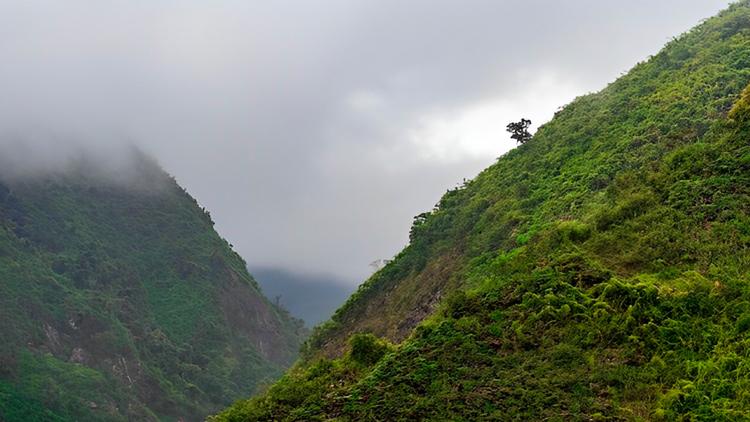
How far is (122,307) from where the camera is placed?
4385 inches

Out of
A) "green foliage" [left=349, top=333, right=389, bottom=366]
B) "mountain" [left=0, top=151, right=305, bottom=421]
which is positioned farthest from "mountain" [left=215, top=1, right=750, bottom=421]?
"mountain" [left=0, top=151, right=305, bottom=421]

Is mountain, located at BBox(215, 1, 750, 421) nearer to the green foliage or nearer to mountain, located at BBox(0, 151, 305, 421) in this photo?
the green foliage

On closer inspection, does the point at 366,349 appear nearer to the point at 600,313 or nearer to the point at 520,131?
the point at 600,313

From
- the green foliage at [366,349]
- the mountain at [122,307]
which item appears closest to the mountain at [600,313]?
the green foliage at [366,349]

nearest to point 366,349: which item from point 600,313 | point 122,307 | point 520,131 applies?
point 600,313

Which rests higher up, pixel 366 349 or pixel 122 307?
pixel 122 307

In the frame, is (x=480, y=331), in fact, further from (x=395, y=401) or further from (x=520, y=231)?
(x=520, y=231)

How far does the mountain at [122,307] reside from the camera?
84.9 m

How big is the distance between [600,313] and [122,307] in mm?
109156

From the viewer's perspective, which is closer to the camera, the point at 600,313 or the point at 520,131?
the point at 600,313

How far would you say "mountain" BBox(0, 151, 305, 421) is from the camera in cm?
8494

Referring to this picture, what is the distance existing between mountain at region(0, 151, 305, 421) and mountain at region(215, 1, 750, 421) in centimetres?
6867

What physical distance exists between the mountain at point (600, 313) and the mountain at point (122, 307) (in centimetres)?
6867

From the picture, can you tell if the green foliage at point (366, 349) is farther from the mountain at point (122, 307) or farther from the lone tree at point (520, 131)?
the mountain at point (122, 307)
